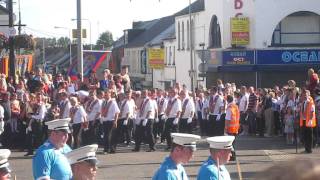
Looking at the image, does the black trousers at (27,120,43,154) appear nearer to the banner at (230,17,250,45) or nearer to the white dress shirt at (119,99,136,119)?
the white dress shirt at (119,99,136,119)

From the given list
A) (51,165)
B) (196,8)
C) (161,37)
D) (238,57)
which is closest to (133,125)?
(51,165)

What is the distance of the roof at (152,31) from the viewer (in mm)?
84938

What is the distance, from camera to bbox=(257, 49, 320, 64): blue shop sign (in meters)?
45.8

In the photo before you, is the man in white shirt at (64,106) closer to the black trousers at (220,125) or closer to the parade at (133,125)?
the parade at (133,125)

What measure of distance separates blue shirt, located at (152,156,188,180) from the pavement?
298 inches

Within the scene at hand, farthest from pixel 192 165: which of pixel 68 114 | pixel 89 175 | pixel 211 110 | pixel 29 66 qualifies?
pixel 29 66

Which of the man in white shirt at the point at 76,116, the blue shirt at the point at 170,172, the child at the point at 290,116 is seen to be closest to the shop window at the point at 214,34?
the child at the point at 290,116

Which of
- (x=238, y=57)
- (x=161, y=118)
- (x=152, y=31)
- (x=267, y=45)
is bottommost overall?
(x=161, y=118)

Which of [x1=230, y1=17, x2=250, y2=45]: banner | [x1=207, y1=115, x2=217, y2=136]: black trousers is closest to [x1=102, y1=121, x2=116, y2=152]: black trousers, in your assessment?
[x1=207, y1=115, x2=217, y2=136]: black trousers

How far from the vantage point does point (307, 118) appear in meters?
20.5

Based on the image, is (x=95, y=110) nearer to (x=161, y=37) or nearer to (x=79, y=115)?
(x=79, y=115)

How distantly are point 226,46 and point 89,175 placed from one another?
4332 centimetres

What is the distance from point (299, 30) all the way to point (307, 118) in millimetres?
28057

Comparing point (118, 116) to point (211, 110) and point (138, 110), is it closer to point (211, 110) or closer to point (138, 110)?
point (138, 110)
